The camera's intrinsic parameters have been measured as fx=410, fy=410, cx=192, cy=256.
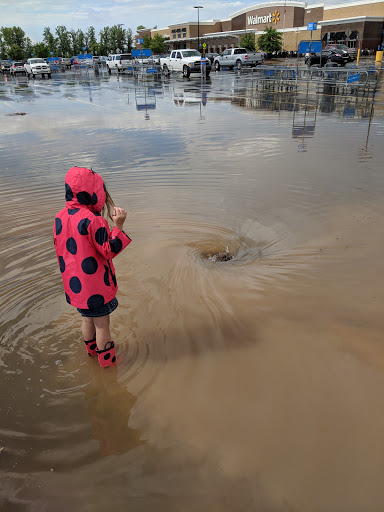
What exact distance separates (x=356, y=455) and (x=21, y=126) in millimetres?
14737

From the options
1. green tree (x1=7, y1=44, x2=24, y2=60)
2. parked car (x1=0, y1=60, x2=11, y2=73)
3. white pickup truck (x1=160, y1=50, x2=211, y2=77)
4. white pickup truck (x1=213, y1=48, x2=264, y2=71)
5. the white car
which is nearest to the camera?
white pickup truck (x1=160, y1=50, x2=211, y2=77)

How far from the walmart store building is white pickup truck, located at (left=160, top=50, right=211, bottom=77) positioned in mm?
18459

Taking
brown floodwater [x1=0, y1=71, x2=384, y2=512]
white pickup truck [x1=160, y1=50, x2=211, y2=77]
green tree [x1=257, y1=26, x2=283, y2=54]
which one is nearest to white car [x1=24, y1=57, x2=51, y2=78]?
white pickup truck [x1=160, y1=50, x2=211, y2=77]

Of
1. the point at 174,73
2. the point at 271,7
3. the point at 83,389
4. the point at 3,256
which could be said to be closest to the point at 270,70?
the point at 174,73

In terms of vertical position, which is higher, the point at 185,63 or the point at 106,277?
the point at 185,63

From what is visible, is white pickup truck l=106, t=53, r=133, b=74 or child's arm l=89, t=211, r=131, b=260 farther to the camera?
white pickup truck l=106, t=53, r=133, b=74

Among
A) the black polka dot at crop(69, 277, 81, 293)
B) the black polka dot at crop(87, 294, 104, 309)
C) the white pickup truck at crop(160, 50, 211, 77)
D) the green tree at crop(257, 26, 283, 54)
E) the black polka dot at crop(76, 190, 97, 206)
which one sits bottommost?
the black polka dot at crop(87, 294, 104, 309)

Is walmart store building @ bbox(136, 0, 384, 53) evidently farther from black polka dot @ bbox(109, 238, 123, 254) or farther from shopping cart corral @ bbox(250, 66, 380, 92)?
black polka dot @ bbox(109, 238, 123, 254)

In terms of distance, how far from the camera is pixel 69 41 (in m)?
109

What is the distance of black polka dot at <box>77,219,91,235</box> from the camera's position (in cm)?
261

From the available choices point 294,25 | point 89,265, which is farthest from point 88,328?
point 294,25

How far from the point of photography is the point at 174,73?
140ft

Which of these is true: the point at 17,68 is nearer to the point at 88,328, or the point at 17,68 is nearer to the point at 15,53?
the point at 15,53

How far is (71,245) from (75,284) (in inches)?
10.7
